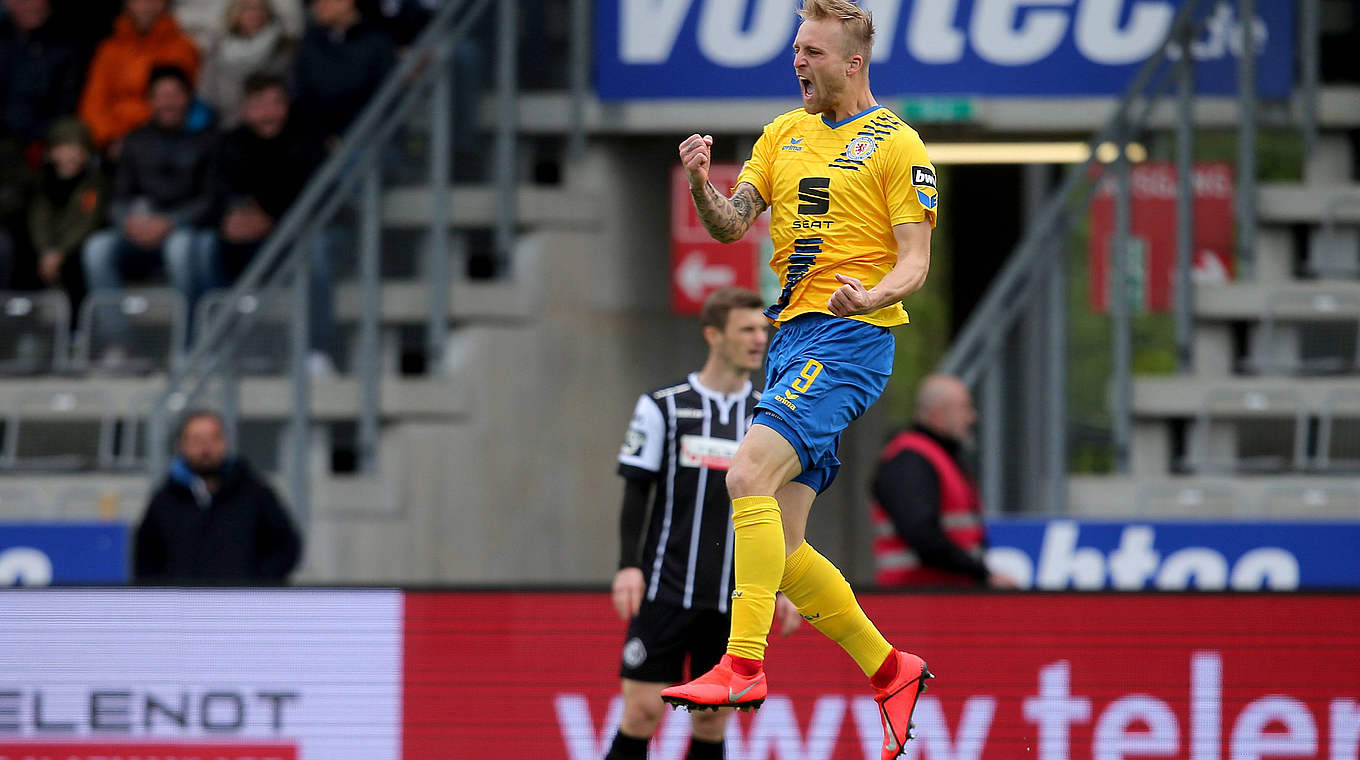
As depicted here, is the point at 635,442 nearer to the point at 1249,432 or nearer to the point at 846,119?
the point at 846,119

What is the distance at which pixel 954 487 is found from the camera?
863cm

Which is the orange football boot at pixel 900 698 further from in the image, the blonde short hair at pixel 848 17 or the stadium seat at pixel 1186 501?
the stadium seat at pixel 1186 501

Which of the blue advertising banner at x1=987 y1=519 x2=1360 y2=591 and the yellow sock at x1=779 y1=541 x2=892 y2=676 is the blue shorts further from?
the blue advertising banner at x1=987 y1=519 x2=1360 y2=591

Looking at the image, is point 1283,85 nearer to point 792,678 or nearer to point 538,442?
point 538,442

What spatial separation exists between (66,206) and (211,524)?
11.4ft

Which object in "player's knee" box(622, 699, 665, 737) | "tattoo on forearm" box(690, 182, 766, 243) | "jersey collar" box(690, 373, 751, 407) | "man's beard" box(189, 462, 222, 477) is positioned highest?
"tattoo on forearm" box(690, 182, 766, 243)

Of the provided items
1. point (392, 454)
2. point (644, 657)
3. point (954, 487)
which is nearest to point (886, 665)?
point (644, 657)

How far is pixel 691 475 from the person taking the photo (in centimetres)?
693

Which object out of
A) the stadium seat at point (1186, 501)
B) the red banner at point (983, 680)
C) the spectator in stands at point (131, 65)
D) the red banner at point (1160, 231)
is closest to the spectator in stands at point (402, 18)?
the spectator in stands at point (131, 65)

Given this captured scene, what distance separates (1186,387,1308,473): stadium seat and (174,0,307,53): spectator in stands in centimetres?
590

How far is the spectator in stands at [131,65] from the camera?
12.2 m

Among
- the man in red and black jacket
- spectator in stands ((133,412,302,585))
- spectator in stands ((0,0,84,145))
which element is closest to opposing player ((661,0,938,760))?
the man in red and black jacket

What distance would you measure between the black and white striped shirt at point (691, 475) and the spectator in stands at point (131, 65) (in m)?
6.32

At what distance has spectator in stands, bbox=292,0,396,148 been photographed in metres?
11.7
